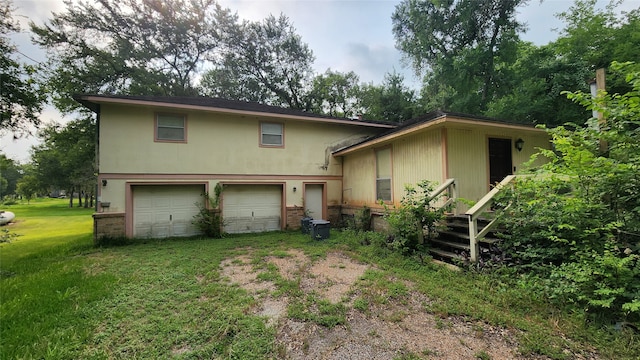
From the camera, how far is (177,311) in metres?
3.20

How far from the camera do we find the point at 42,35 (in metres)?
11.7

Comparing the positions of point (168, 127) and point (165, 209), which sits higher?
point (168, 127)

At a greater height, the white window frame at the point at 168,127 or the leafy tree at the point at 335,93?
the leafy tree at the point at 335,93

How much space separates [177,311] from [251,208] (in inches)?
242

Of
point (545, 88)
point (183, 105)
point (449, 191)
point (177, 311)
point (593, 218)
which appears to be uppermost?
point (545, 88)

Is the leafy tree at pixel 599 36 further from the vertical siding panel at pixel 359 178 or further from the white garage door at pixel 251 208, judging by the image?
the white garage door at pixel 251 208

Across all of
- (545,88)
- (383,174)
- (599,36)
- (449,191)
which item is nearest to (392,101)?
(545,88)

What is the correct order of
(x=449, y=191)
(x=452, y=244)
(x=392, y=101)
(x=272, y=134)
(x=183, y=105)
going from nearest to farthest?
(x=452, y=244)
(x=449, y=191)
(x=183, y=105)
(x=272, y=134)
(x=392, y=101)

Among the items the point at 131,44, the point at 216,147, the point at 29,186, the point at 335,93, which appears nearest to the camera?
the point at 216,147

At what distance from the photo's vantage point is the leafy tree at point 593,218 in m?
2.80

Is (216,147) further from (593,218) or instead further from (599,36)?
(599,36)

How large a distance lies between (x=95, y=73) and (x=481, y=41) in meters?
21.3

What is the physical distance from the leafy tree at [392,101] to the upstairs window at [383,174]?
1158cm

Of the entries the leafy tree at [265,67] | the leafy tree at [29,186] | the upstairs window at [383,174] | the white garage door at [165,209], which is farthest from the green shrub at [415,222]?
the leafy tree at [29,186]
